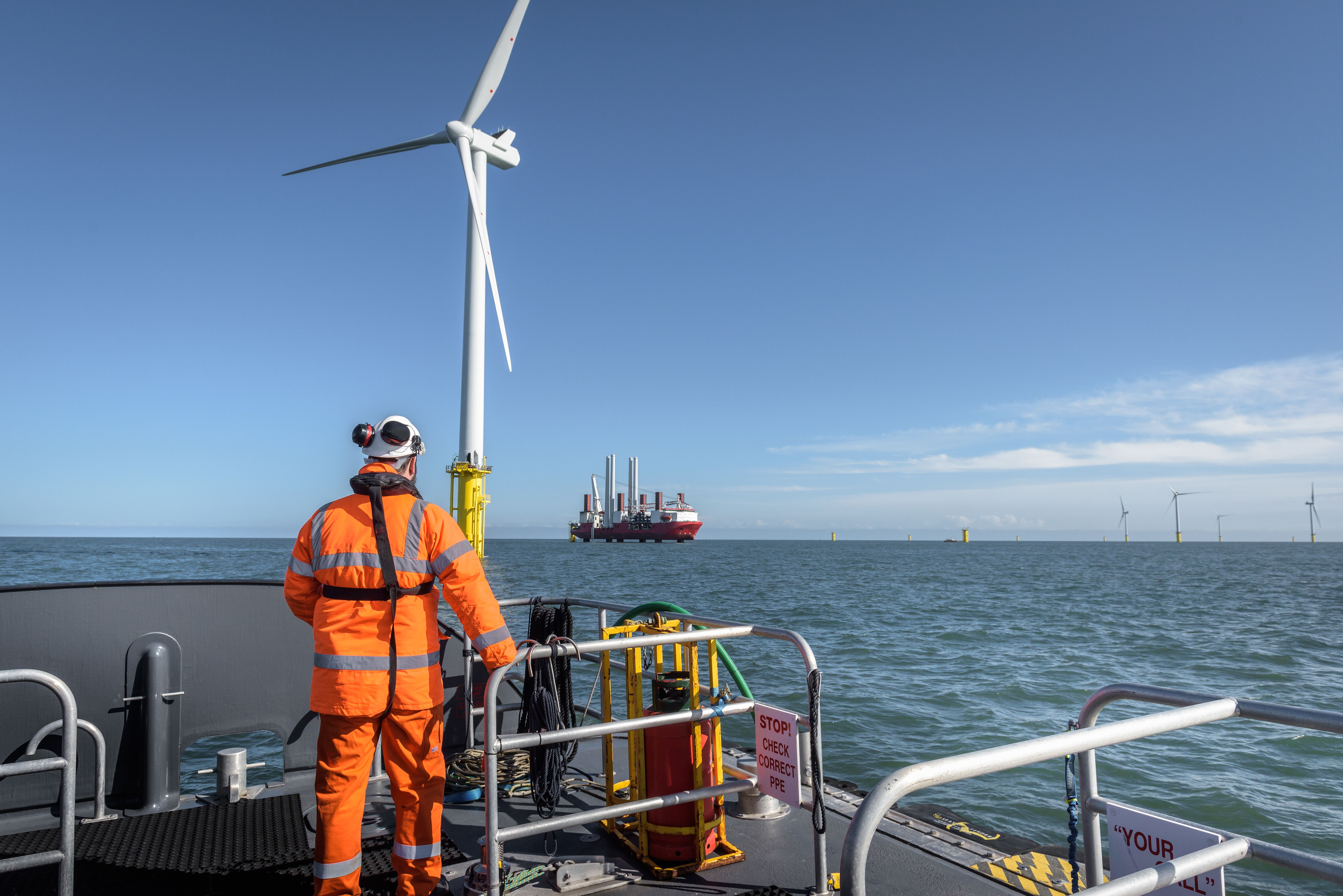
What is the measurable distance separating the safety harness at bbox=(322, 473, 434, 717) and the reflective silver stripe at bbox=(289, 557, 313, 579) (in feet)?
0.35

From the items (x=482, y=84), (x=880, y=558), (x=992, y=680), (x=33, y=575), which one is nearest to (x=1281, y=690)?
(x=992, y=680)

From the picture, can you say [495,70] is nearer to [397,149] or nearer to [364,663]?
[397,149]

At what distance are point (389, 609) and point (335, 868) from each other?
3.10ft

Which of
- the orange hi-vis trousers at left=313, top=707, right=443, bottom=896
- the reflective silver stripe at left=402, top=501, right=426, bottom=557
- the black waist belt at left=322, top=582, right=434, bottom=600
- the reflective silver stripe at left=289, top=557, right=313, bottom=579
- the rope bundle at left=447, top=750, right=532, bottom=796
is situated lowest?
the rope bundle at left=447, top=750, right=532, bottom=796

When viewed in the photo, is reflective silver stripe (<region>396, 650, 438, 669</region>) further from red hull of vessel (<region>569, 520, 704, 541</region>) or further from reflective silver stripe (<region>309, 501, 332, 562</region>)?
red hull of vessel (<region>569, 520, 704, 541</region>)

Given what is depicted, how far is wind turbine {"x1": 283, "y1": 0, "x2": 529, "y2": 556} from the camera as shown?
27156 mm

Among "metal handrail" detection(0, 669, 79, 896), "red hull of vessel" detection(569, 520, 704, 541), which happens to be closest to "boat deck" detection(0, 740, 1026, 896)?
"metal handrail" detection(0, 669, 79, 896)

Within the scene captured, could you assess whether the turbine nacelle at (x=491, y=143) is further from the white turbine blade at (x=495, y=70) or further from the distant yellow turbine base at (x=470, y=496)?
the distant yellow turbine base at (x=470, y=496)

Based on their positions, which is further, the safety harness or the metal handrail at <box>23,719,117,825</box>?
the metal handrail at <box>23,719,117,825</box>

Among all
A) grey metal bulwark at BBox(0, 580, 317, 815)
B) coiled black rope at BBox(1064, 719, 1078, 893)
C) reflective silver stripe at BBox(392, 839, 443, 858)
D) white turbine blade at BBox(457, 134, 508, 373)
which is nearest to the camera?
coiled black rope at BBox(1064, 719, 1078, 893)

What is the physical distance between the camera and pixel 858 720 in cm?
1075

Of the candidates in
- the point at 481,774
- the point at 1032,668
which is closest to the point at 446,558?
the point at 481,774

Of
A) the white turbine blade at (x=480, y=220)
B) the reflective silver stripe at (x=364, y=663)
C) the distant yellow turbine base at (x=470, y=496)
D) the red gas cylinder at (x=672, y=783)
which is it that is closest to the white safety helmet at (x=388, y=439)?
the reflective silver stripe at (x=364, y=663)

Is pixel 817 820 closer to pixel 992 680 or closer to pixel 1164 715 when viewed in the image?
pixel 1164 715
